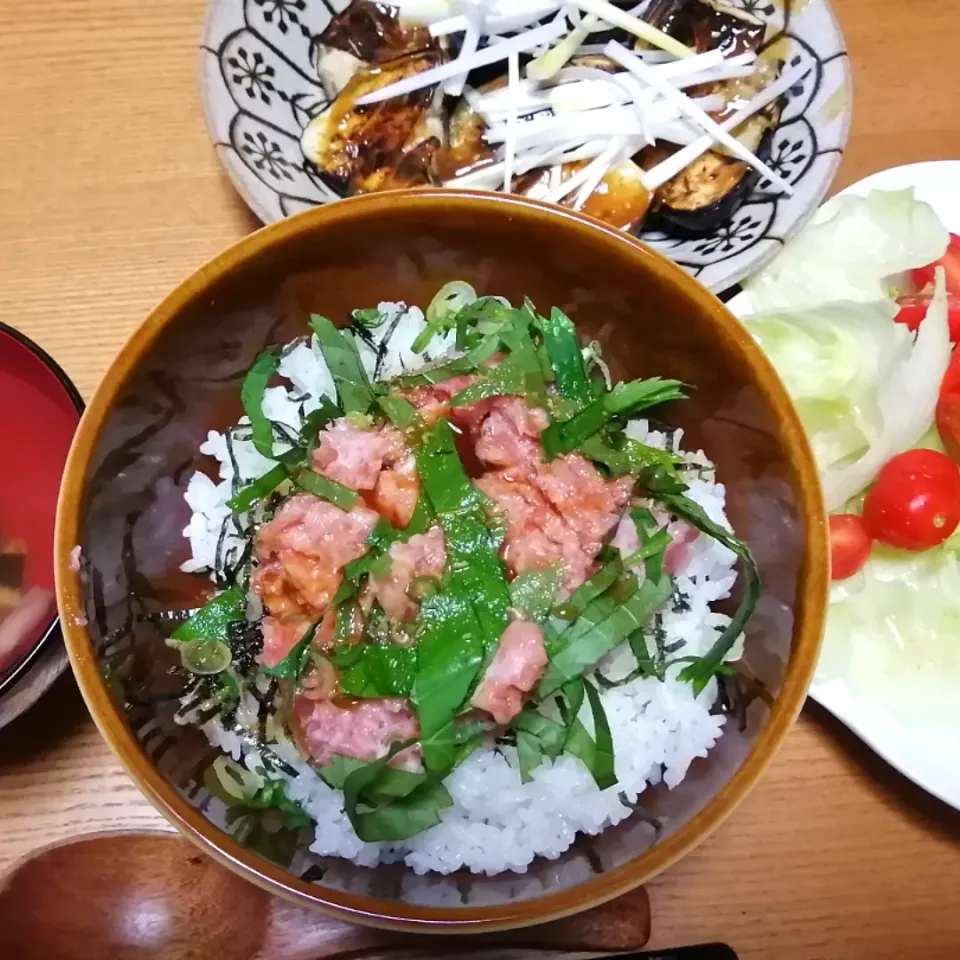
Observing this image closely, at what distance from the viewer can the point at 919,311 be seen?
5.83 feet

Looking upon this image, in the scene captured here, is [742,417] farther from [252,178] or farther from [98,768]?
[98,768]

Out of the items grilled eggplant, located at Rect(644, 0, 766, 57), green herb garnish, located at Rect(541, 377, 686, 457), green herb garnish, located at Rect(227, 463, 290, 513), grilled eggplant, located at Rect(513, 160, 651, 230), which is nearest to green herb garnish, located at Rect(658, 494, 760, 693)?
green herb garnish, located at Rect(541, 377, 686, 457)

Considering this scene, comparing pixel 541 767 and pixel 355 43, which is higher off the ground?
pixel 355 43

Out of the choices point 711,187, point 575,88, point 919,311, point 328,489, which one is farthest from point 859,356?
point 328,489

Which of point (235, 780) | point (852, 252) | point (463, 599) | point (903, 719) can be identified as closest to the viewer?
point (463, 599)

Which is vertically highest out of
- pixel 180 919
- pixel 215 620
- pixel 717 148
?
pixel 717 148

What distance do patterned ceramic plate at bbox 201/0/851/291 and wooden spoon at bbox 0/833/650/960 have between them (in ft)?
3.45

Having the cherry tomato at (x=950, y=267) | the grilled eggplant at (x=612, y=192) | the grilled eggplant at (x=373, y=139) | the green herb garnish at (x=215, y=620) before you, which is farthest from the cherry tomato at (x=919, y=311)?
the green herb garnish at (x=215, y=620)

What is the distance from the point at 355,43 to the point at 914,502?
52.2 inches

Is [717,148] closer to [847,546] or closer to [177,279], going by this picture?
[847,546]

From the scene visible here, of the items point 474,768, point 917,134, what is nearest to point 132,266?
point 474,768

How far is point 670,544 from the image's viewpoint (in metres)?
1.32

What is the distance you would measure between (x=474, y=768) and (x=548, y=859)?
0.15m

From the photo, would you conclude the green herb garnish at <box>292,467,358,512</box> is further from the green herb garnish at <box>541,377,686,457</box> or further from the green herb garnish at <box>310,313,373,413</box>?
the green herb garnish at <box>541,377,686,457</box>
